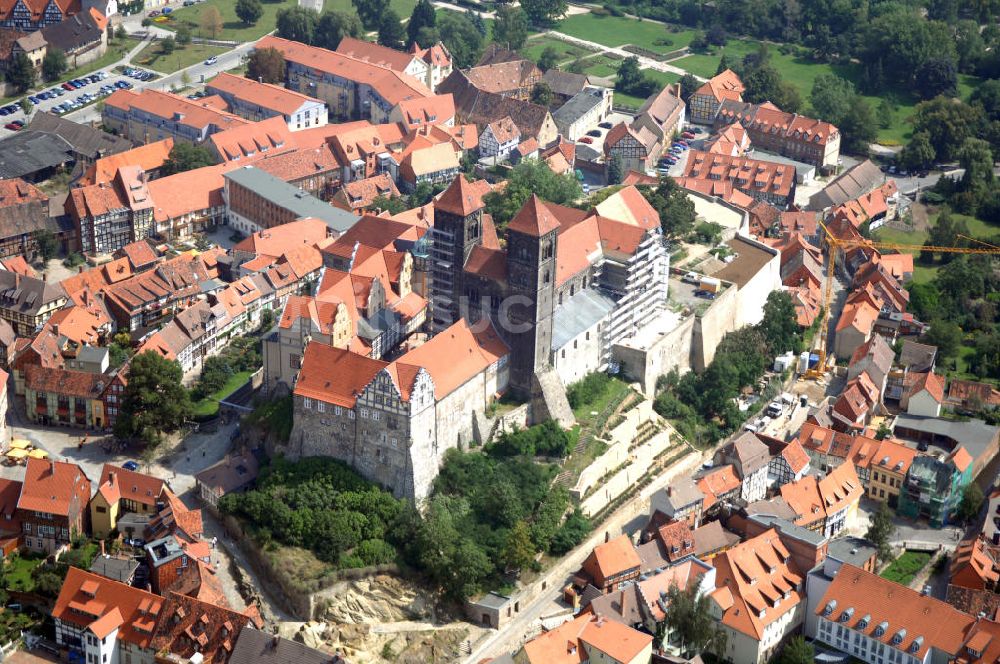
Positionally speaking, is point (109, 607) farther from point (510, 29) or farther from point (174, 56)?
point (510, 29)

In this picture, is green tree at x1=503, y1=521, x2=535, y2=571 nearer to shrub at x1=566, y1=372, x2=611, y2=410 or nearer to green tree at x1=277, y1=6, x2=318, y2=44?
shrub at x1=566, y1=372, x2=611, y2=410

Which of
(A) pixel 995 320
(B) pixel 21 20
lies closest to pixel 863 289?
(A) pixel 995 320

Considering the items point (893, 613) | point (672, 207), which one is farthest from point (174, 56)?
point (893, 613)

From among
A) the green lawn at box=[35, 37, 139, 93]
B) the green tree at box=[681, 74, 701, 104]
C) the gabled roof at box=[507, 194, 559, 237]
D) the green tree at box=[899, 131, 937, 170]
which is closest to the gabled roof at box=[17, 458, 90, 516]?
the gabled roof at box=[507, 194, 559, 237]

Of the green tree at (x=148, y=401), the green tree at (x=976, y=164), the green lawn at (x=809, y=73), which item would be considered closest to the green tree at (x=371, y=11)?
the green lawn at (x=809, y=73)

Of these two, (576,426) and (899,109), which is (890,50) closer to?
(899,109)

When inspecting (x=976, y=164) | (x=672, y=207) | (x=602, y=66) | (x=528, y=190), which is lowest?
(x=602, y=66)
